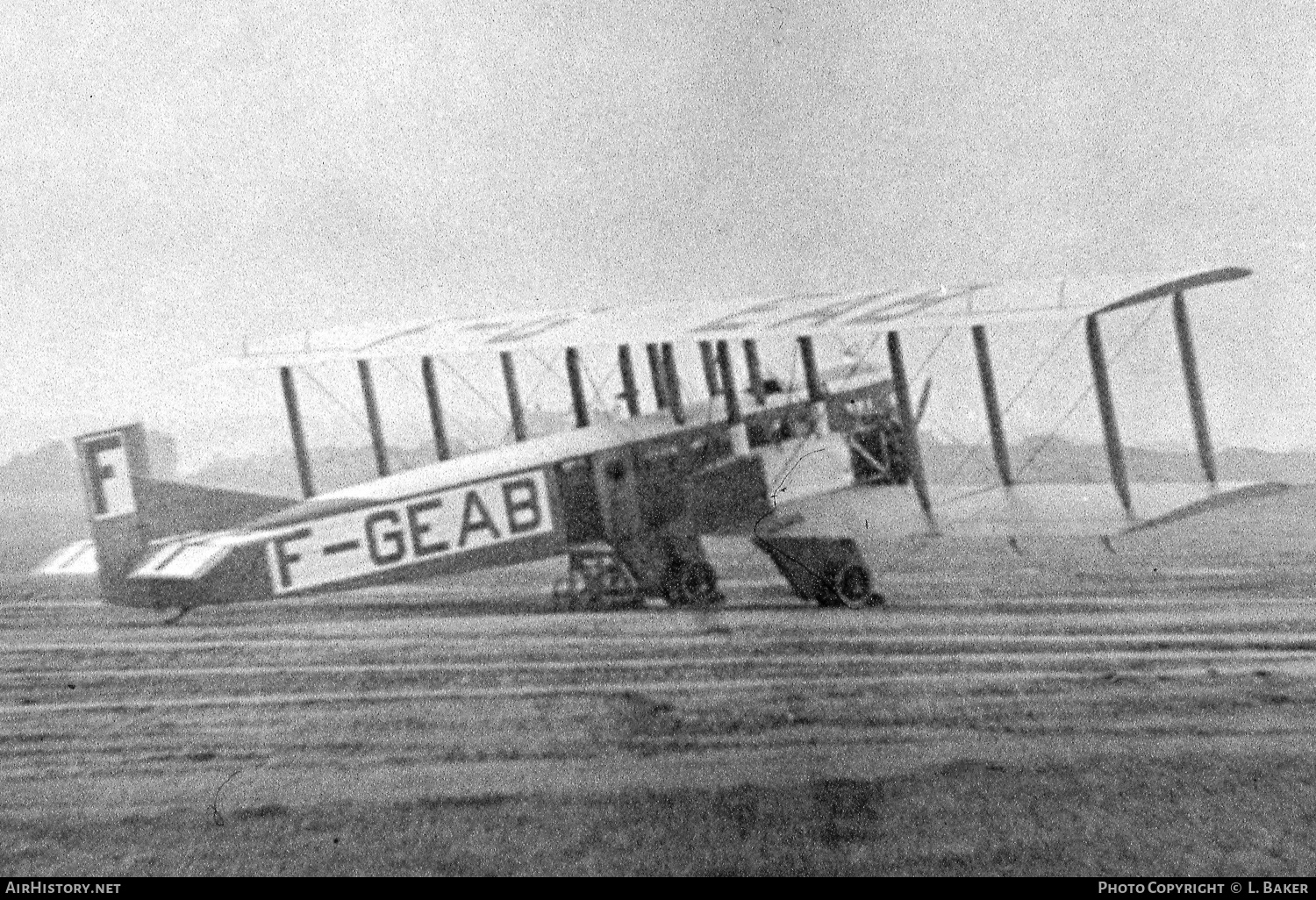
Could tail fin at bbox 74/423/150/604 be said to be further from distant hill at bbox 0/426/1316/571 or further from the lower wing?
the lower wing

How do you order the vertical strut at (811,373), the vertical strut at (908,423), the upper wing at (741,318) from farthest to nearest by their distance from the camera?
the vertical strut at (811,373)
the vertical strut at (908,423)
the upper wing at (741,318)

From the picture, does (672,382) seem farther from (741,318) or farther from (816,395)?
(816,395)

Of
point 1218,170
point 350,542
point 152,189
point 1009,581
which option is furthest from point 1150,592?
point 152,189

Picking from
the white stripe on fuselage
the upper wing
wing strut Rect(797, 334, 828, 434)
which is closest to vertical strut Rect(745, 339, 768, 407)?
the white stripe on fuselage

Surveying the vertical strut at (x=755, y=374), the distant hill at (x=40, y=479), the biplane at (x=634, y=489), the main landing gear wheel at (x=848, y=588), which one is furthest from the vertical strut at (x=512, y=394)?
the distant hill at (x=40, y=479)

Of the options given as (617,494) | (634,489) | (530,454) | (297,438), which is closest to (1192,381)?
(634,489)

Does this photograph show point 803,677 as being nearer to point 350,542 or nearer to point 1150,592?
point 350,542

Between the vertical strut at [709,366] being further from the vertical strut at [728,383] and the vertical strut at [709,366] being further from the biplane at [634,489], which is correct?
the vertical strut at [728,383]

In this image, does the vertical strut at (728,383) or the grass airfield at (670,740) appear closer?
the grass airfield at (670,740)
